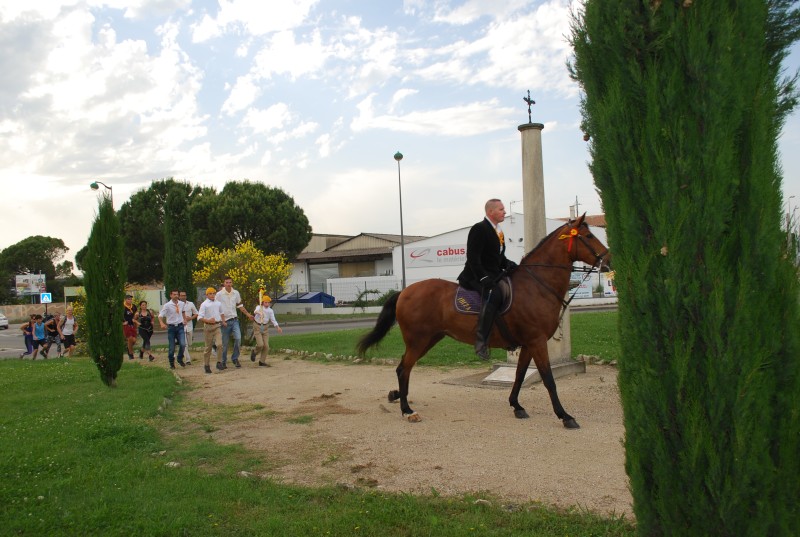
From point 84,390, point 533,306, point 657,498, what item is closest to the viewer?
point 657,498

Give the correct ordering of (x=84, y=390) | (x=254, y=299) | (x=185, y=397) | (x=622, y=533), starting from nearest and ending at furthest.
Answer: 1. (x=622, y=533)
2. (x=185, y=397)
3. (x=84, y=390)
4. (x=254, y=299)

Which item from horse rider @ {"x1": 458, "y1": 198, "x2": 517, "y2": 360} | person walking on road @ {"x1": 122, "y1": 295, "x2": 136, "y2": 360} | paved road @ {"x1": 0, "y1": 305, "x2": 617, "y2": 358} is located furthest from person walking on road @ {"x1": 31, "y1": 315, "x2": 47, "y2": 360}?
horse rider @ {"x1": 458, "y1": 198, "x2": 517, "y2": 360}

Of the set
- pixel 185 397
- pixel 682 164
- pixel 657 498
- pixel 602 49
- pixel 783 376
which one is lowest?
pixel 185 397

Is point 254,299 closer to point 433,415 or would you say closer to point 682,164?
point 433,415

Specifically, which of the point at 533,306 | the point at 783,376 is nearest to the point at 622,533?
the point at 783,376

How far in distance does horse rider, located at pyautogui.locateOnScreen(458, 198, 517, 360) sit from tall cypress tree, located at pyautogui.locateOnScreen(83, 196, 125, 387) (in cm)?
732

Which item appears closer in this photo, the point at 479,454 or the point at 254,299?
the point at 479,454

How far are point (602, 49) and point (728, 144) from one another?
737mm

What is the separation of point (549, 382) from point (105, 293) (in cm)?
848

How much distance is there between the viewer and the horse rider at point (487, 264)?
780cm

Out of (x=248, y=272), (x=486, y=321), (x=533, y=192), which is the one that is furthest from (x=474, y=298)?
(x=248, y=272)

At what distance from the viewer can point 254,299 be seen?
2122cm

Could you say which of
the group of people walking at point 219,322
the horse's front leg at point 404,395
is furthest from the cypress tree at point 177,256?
the horse's front leg at point 404,395

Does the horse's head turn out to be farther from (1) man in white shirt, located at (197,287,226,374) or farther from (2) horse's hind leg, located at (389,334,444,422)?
(1) man in white shirt, located at (197,287,226,374)
